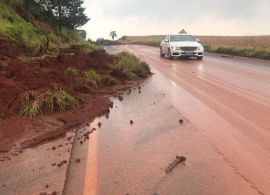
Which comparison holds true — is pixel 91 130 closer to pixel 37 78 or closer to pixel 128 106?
pixel 128 106

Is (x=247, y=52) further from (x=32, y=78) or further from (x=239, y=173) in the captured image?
(x=239, y=173)

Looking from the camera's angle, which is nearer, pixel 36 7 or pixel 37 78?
pixel 37 78

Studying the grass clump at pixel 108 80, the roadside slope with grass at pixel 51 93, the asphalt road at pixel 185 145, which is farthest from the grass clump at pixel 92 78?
the asphalt road at pixel 185 145

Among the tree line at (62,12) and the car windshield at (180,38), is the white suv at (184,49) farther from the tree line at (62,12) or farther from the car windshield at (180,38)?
the tree line at (62,12)

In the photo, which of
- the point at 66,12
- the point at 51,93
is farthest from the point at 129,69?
the point at 66,12

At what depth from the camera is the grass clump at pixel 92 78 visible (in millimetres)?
13445

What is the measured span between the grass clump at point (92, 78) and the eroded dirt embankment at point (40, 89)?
20 cm

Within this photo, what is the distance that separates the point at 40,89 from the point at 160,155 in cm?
491

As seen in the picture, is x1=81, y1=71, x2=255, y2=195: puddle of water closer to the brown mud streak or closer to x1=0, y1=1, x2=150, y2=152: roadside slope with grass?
the brown mud streak

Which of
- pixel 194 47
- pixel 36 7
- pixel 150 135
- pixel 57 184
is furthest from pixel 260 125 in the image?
pixel 36 7

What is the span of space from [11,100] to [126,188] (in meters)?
5.31

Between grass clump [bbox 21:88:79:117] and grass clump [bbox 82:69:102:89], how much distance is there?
9.84ft

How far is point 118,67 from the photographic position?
55.1 feet

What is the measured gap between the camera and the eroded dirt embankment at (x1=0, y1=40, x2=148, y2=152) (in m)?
7.97
